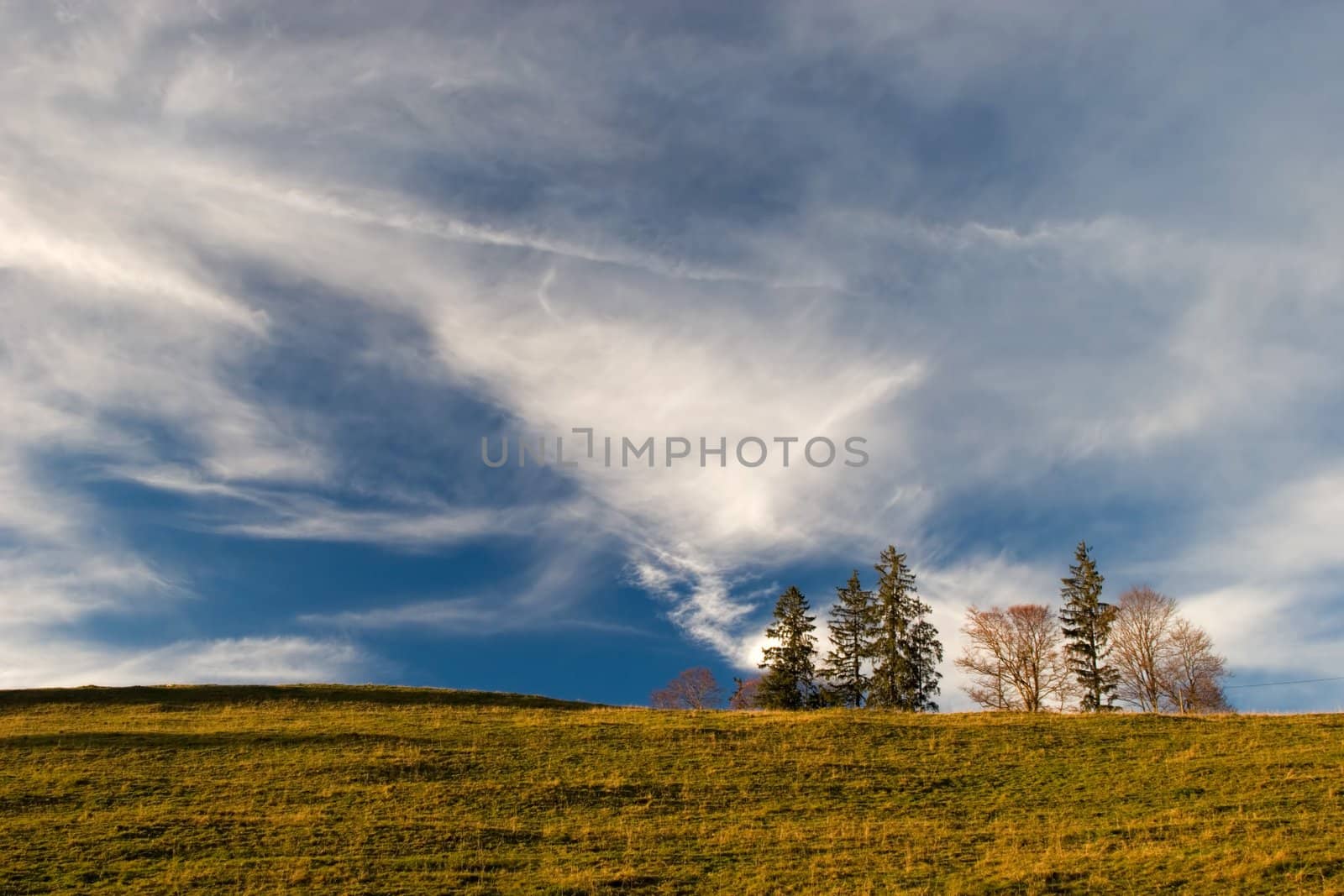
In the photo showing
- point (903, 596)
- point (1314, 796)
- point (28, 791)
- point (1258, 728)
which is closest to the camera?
point (1314, 796)

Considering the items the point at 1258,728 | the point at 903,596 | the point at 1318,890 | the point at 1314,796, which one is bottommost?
the point at 1318,890

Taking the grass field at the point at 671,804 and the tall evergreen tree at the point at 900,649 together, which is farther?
the tall evergreen tree at the point at 900,649

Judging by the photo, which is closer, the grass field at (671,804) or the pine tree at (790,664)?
the grass field at (671,804)

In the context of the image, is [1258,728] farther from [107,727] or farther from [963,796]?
[107,727]

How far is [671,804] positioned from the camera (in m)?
25.5

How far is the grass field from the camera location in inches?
756

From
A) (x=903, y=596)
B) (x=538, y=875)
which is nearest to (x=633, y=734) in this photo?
(x=538, y=875)

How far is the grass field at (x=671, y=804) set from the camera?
1920cm

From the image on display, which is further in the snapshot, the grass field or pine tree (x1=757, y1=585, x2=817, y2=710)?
pine tree (x1=757, y1=585, x2=817, y2=710)

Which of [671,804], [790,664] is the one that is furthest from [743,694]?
[671,804]

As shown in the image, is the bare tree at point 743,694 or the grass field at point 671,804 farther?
the bare tree at point 743,694

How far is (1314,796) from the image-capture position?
24312mm

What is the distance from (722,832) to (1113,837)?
32.3 feet

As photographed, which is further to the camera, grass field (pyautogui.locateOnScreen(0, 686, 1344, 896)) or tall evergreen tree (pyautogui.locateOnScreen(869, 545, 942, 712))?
tall evergreen tree (pyautogui.locateOnScreen(869, 545, 942, 712))
